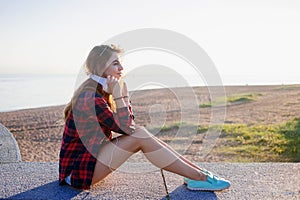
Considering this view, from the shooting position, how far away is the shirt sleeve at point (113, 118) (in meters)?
2.99

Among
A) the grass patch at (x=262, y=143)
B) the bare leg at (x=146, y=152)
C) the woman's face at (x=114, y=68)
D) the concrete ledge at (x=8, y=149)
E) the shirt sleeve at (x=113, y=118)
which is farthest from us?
the grass patch at (x=262, y=143)

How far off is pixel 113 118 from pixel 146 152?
397 mm

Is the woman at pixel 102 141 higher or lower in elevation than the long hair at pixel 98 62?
lower

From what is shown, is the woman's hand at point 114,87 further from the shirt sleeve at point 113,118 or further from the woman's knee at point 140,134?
the woman's knee at point 140,134

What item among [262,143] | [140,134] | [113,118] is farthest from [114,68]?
[262,143]

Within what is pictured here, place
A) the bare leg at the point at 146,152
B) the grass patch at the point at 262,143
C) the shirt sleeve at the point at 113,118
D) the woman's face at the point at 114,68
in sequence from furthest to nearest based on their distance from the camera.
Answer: the grass patch at the point at 262,143 → the woman's face at the point at 114,68 → the bare leg at the point at 146,152 → the shirt sleeve at the point at 113,118

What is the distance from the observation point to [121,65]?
333cm

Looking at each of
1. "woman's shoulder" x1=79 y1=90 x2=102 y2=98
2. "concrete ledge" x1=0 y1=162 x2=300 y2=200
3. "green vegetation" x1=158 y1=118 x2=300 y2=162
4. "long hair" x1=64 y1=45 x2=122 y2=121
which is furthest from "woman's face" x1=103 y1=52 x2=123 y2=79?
"green vegetation" x1=158 y1=118 x2=300 y2=162

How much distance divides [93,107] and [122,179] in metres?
0.94

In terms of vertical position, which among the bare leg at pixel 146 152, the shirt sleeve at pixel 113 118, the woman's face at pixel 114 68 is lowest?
the bare leg at pixel 146 152

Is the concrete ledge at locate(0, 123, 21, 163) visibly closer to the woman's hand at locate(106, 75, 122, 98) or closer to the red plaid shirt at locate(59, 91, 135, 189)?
the red plaid shirt at locate(59, 91, 135, 189)

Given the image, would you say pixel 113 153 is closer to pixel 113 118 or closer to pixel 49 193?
pixel 113 118

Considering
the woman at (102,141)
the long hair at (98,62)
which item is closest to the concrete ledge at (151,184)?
the woman at (102,141)

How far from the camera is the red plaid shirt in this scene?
9.86 feet
